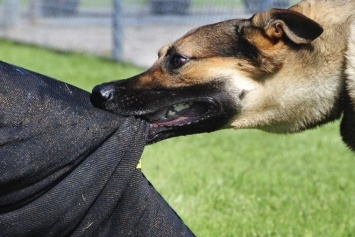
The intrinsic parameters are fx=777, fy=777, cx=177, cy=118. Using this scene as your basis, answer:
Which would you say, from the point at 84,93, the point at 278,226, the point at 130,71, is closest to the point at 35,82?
the point at 84,93

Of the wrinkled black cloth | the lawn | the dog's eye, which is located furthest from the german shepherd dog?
the lawn

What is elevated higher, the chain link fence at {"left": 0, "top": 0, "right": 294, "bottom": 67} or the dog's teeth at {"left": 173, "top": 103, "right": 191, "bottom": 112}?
the dog's teeth at {"left": 173, "top": 103, "right": 191, "bottom": 112}

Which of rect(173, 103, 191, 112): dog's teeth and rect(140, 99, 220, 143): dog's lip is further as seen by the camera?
rect(173, 103, 191, 112): dog's teeth

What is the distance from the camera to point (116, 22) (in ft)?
42.5

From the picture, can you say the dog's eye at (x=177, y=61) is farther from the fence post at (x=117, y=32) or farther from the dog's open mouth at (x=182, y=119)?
the fence post at (x=117, y=32)

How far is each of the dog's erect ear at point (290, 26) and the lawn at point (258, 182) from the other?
1.49m

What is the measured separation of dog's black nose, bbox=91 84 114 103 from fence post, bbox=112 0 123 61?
29.5 feet

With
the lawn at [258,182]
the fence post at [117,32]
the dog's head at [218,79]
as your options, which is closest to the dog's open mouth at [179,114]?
the dog's head at [218,79]

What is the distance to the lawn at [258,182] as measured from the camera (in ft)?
16.8

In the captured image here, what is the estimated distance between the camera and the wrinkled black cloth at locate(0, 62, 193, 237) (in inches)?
124

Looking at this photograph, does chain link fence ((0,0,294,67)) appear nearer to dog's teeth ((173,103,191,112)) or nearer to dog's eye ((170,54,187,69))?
dog's eye ((170,54,187,69))

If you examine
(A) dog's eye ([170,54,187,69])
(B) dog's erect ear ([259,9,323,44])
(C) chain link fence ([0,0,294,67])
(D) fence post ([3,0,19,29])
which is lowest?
(D) fence post ([3,0,19,29])

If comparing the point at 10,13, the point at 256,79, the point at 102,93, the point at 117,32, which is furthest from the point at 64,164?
the point at 10,13

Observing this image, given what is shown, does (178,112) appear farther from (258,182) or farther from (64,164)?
(258,182)
